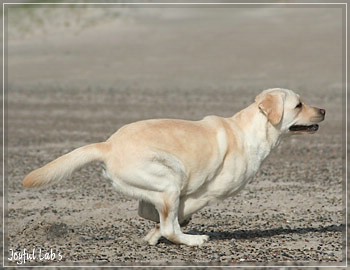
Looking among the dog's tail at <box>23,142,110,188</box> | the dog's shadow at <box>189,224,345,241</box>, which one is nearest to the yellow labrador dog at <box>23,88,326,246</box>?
the dog's tail at <box>23,142,110,188</box>

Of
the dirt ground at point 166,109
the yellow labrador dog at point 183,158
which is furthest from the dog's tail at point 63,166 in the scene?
the dirt ground at point 166,109

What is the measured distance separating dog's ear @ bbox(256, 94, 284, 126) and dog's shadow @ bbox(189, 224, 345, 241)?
1.42 meters

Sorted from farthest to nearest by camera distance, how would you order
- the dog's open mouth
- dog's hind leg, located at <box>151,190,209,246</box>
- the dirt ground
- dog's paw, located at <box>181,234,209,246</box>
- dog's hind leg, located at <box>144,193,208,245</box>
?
1. the dog's open mouth
2. the dirt ground
3. dog's hind leg, located at <box>144,193,208,245</box>
4. dog's paw, located at <box>181,234,209,246</box>
5. dog's hind leg, located at <box>151,190,209,246</box>

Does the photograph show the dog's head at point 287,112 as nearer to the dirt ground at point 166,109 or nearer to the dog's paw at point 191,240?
the dirt ground at point 166,109

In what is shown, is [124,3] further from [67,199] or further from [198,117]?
[67,199]

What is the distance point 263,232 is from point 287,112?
1.60m

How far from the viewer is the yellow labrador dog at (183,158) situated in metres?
9.40

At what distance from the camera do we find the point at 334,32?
1548 inches

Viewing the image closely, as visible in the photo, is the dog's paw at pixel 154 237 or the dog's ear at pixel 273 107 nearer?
the dog's paw at pixel 154 237

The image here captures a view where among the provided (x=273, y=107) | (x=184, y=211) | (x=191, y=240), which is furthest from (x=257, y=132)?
(x=191, y=240)

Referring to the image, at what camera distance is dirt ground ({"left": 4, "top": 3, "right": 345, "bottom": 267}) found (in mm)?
9945

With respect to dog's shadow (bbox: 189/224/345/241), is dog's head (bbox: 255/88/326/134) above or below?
above

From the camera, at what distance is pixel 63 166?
945 centimetres

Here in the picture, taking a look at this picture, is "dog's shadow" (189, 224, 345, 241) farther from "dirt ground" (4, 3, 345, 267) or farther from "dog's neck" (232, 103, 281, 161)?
"dog's neck" (232, 103, 281, 161)
